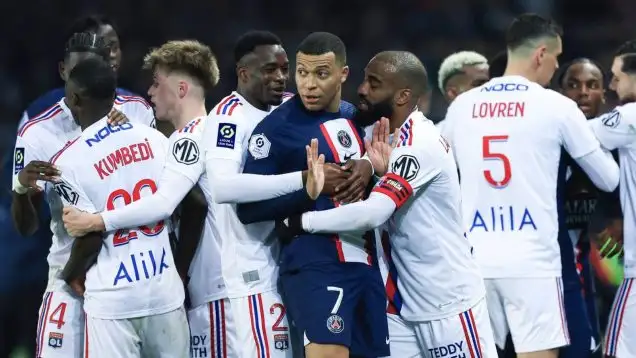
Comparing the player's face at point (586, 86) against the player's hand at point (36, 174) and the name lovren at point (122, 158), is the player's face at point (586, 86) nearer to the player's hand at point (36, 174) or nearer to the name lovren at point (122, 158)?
the name lovren at point (122, 158)

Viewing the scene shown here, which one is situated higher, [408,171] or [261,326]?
[408,171]

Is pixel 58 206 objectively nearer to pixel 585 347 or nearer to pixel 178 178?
pixel 178 178

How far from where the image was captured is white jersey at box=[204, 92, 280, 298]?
19.5ft

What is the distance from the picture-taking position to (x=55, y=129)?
257 inches

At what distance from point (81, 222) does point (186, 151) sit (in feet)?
2.18

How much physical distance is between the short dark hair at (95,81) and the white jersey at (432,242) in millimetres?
1506

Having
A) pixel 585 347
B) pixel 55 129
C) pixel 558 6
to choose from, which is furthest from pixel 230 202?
pixel 558 6

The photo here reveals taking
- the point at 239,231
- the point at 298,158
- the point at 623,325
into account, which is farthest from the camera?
the point at 623,325

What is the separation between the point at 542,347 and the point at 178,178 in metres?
2.43

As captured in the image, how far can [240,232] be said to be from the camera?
607 cm

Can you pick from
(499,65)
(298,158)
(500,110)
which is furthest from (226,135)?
(499,65)

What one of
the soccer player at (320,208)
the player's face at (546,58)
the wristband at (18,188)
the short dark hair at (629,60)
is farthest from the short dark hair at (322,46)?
the short dark hair at (629,60)

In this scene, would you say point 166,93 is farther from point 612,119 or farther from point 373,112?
point 612,119

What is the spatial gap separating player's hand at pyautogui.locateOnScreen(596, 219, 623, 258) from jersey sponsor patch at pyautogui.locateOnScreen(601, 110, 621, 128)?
Result: 72cm
